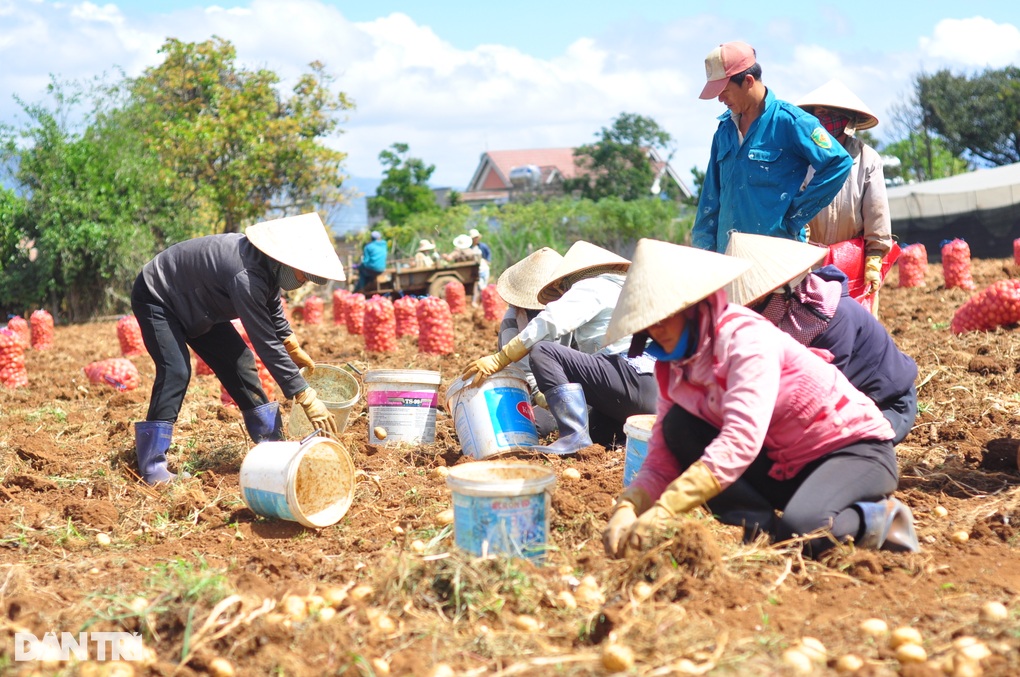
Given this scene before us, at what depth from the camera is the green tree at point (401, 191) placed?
36250 mm

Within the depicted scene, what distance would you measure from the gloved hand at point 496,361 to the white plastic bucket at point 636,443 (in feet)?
2.43

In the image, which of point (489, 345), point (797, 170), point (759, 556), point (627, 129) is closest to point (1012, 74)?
point (627, 129)

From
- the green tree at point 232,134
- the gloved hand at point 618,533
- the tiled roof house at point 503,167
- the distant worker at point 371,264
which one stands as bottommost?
the gloved hand at point 618,533

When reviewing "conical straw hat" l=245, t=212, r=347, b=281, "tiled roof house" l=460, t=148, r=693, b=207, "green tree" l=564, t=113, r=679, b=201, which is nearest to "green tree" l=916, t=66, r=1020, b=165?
"green tree" l=564, t=113, r=679, b=201

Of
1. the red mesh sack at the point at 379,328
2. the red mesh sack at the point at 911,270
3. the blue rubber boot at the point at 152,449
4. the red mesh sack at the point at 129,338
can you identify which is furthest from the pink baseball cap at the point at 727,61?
the red mesh sack at the point at 911,270

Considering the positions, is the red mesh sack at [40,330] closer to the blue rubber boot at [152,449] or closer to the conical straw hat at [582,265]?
the blue rubber boot at [152,449]

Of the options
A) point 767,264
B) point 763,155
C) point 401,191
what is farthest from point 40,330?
point 401,191

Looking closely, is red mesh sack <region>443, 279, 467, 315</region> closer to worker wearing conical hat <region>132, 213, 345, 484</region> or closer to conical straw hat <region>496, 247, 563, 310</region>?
conical straw hat <region>496, 247, 563, 310</region>

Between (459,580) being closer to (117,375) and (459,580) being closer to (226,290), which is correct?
(226,290)

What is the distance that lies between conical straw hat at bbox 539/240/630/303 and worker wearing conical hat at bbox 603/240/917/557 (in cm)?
171

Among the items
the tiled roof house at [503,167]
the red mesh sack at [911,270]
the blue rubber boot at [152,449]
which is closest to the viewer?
the blue rubber boot at [152,449]

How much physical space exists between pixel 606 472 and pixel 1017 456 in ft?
5.37

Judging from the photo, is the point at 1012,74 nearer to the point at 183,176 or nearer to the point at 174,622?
the point at 183,176

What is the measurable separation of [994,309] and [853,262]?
2.94m
